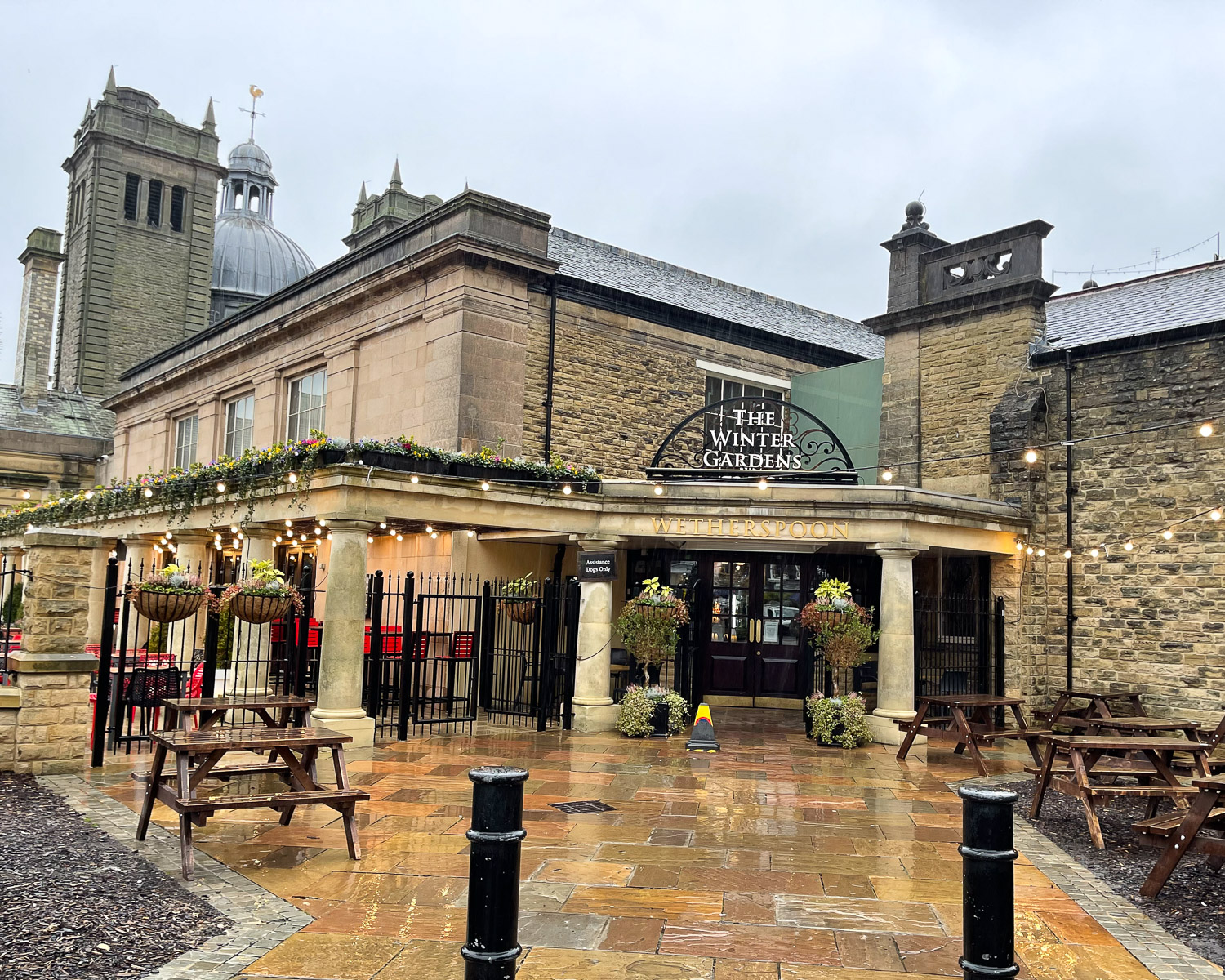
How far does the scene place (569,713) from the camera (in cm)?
1367

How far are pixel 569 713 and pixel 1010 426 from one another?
7.94 meters

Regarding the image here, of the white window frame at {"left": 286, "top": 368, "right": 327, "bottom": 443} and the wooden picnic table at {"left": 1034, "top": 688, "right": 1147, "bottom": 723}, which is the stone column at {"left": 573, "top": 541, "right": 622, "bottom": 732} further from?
the white window frame at {"left": 286, "top": 368, "right": 327, "bottom": 443}

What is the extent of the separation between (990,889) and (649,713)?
9.60m

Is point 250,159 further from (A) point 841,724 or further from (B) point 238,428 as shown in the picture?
(A) point 841,724

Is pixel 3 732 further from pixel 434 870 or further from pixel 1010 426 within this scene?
pixel 1010 426

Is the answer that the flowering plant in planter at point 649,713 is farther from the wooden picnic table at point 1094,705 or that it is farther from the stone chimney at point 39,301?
the stone chimney at point 39,301

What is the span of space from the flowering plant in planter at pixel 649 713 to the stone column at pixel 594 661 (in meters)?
0.30

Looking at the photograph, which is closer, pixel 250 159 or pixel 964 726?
pixel 964 726

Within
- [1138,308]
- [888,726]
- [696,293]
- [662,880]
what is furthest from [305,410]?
[1138,308]

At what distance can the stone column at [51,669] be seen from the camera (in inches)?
354

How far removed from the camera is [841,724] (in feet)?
41.3

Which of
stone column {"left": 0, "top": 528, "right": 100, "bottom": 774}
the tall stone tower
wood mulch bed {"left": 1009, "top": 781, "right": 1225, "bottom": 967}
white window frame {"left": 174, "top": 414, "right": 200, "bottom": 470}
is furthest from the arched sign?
the tall stone tower

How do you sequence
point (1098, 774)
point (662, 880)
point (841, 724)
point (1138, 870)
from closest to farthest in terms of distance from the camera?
point (662, 880)
point (1138, 870)
point (1098, 774)
point (841, 724)

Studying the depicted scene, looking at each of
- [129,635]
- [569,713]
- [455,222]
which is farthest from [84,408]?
[569,713]
